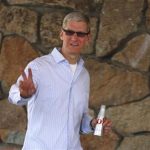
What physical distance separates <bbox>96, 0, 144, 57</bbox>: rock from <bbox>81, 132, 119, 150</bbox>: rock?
64 centimetres

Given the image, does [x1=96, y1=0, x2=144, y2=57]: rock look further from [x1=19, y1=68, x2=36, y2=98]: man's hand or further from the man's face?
[x1=19, y1=68, x2=36, y2=98]: man's hand

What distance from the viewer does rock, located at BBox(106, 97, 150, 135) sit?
364 centimetres

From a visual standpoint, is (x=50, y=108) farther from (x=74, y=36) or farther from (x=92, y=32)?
(x=92, y=32)

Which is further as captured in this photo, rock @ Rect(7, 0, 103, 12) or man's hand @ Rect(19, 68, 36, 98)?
→ rock @ Rect(7, 0, 103, 12)

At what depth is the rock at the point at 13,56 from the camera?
3836 millimetres

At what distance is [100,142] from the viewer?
147 inches

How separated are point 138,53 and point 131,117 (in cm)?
49

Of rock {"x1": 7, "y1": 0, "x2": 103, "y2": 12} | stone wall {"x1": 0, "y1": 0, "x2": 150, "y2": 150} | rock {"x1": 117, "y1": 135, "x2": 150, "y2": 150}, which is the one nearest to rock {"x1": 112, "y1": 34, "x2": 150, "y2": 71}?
stone wall {"x1": 0, "y1": 0, "x2": 150, "y2": 150}

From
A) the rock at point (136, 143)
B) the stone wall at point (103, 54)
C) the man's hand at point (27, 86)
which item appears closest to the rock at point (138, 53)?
the stone wall at point (103, 54)

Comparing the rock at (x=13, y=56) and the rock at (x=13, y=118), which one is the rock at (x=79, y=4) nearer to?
the rock at (x=13, y=56)

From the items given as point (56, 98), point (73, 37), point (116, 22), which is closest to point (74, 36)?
point (73, 37)

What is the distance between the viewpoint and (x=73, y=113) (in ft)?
7.83

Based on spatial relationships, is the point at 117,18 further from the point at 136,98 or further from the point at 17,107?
the point at 17,107

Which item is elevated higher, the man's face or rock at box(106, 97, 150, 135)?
the man's face
